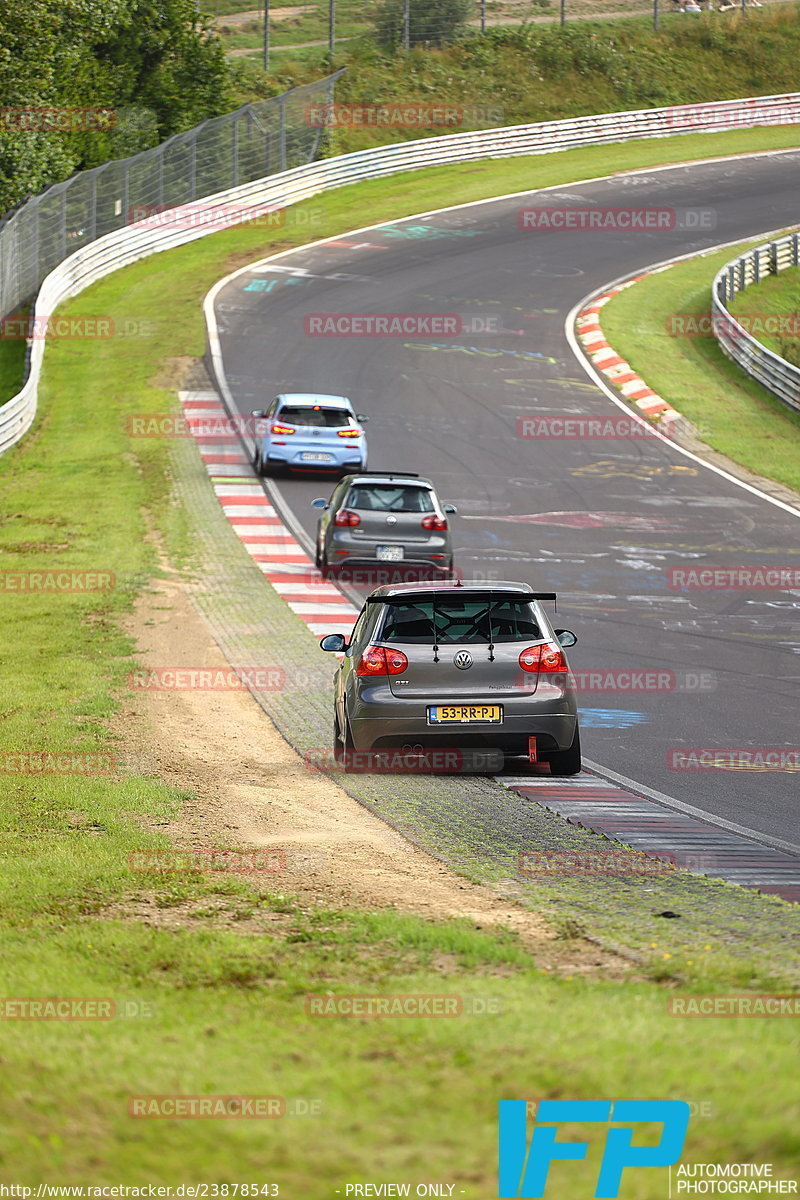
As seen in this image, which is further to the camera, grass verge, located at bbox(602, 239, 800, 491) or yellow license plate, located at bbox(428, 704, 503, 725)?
grass verge, located at bbox(602, 239, 800, 491)

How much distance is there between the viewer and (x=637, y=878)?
832 centimetres

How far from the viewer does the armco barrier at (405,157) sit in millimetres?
45844

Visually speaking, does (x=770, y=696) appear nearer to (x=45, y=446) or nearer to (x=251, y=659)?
(x=251, y=659)

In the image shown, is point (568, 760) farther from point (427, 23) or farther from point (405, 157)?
point (427, 23)

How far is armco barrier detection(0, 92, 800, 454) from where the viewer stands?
45.8 metres

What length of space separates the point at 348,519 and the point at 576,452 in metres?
10.9

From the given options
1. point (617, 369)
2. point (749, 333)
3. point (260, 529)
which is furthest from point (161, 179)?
point (260, 529)

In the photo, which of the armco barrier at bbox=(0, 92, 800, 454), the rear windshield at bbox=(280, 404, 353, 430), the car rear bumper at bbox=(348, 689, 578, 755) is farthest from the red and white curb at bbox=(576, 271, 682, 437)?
the car rear bumper at bbox=(348, 689, 578, 755)

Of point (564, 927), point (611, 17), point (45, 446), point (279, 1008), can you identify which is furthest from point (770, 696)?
point (611, 17)

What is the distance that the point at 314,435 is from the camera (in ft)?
92.4

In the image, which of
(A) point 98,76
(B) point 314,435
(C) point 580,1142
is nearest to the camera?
(C) point 580,1142

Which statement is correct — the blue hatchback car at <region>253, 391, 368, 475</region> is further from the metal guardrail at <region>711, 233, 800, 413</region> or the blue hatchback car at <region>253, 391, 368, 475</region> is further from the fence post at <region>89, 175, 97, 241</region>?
the fence post at <region>89, 175, 97, 241</region>

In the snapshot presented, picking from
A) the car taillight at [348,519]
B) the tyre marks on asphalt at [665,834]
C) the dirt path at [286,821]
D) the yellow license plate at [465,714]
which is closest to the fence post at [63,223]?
the car taillight at [348,519]

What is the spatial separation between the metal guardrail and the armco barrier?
50.6 ft
